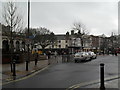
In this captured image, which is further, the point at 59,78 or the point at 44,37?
the point at 44,37

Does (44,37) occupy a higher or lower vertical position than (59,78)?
higher

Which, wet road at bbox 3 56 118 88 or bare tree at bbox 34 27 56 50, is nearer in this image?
wet road at bbox 3 56 118 88

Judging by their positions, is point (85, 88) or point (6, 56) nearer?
point (85, 88)

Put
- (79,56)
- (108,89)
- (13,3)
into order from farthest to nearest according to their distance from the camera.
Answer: (79,56) < (13,3) < (108,89)

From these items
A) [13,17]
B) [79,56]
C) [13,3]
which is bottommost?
[79,56]

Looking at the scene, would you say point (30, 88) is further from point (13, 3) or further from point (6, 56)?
point (6, 56)

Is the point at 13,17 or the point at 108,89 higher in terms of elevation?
the point at 13,17

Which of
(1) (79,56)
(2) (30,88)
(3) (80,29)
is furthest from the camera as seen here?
(3) (80,29)

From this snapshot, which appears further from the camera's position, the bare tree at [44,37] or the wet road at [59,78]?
the bare tree at [44,37]

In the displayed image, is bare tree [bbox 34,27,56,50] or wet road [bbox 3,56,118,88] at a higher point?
bare tree [bbox 34,27,56,50]

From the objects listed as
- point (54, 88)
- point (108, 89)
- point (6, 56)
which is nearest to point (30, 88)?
point (54, 88)

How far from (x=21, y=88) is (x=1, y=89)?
0.89 m

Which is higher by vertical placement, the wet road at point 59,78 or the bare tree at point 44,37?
the bare tree at point 44,37

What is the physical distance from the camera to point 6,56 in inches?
1027
